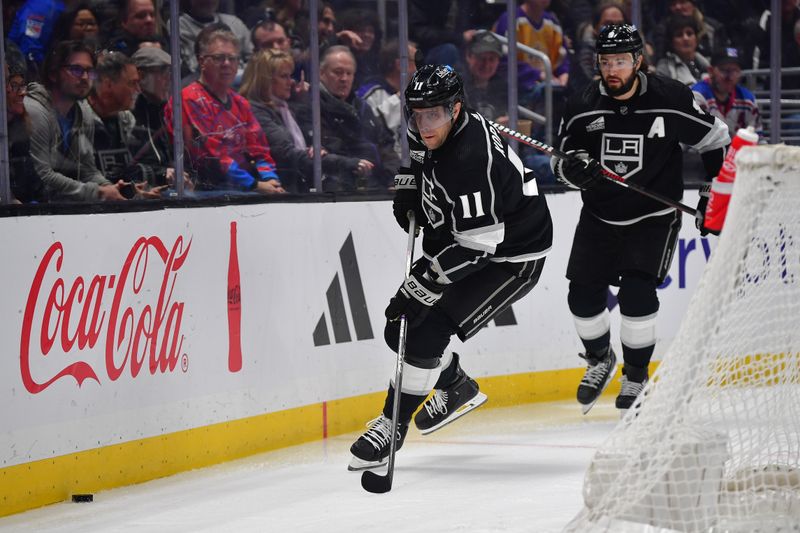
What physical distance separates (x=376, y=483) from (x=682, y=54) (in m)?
3.33

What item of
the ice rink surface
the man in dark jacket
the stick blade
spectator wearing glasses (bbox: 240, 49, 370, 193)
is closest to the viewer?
the ice rink surface

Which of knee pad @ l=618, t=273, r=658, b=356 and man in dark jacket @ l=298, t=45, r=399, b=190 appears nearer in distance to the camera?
knee pad @ l=618, t=273, r=658, b=356

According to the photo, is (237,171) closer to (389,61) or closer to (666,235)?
(389,61)

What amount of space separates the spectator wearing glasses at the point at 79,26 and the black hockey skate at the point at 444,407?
1.62 meters

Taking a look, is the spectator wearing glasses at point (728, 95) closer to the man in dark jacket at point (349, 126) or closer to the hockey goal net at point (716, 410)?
the man in dark jacket at point (349, 126)

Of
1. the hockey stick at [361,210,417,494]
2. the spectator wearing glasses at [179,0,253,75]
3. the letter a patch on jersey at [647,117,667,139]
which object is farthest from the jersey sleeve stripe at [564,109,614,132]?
the spectator wearing glasses at [179,0,253,75]

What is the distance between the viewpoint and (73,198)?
427 centimetres

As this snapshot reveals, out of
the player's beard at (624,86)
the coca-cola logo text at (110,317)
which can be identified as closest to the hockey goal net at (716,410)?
the player's beard at (624,86)

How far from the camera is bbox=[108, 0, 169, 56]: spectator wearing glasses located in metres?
4.53

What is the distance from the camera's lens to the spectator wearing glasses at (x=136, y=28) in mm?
4527

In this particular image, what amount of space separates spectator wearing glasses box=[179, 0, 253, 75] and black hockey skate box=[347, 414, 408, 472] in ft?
4.94

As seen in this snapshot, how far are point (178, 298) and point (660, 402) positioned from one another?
1.93 m

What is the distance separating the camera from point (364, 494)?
13.0ft

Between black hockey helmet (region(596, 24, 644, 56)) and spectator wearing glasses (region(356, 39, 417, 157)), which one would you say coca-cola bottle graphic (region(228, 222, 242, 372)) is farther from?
black hockey helmet (region(596, 24, 644, 56))
